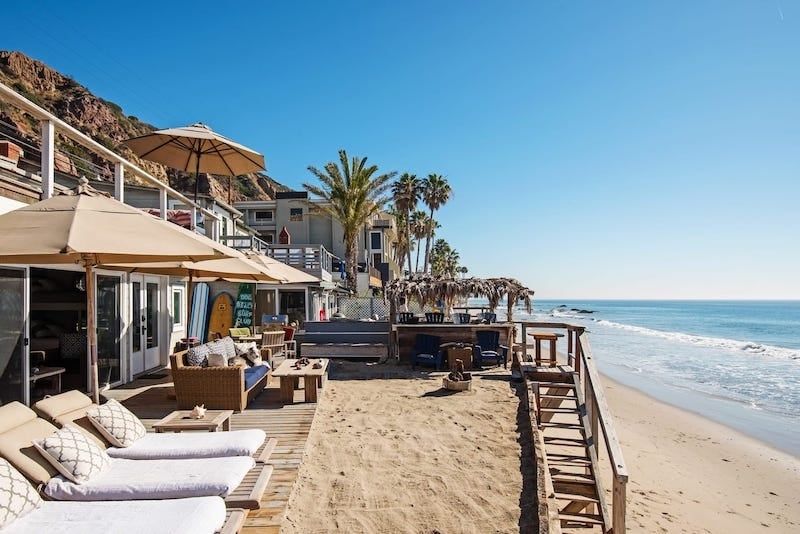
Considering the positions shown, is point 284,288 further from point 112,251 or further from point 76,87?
point 76,87

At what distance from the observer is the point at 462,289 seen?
15492 millimetres

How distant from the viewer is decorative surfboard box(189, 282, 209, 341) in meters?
14.5

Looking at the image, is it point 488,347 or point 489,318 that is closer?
point 488,347

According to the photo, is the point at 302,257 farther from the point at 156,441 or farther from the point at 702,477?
the point at 156,441

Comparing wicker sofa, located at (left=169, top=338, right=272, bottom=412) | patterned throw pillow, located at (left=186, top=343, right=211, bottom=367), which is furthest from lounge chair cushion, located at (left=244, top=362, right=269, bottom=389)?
patterned throw pillow, located at (left=186, top=343, right=211, bottom=367)

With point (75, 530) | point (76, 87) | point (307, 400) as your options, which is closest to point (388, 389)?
point (307, 400)

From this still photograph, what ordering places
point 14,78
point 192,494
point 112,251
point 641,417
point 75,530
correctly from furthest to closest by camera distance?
1. point 14,78
2. point 641,417
3. point 112,251
4. point 192,494
5. point 75,530

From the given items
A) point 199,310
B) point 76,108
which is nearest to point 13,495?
point 199,310

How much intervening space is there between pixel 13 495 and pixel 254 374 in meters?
5.15

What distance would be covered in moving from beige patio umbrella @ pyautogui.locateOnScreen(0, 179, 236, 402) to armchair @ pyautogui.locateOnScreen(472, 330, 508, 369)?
8941 mm

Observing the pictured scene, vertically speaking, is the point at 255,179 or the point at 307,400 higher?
the point at 255,179

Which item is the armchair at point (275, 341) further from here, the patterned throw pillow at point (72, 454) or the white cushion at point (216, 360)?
the patterned throw pillow at point (72, 454)

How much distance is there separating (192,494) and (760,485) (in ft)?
31.2

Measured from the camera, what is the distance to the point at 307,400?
26.9ft
